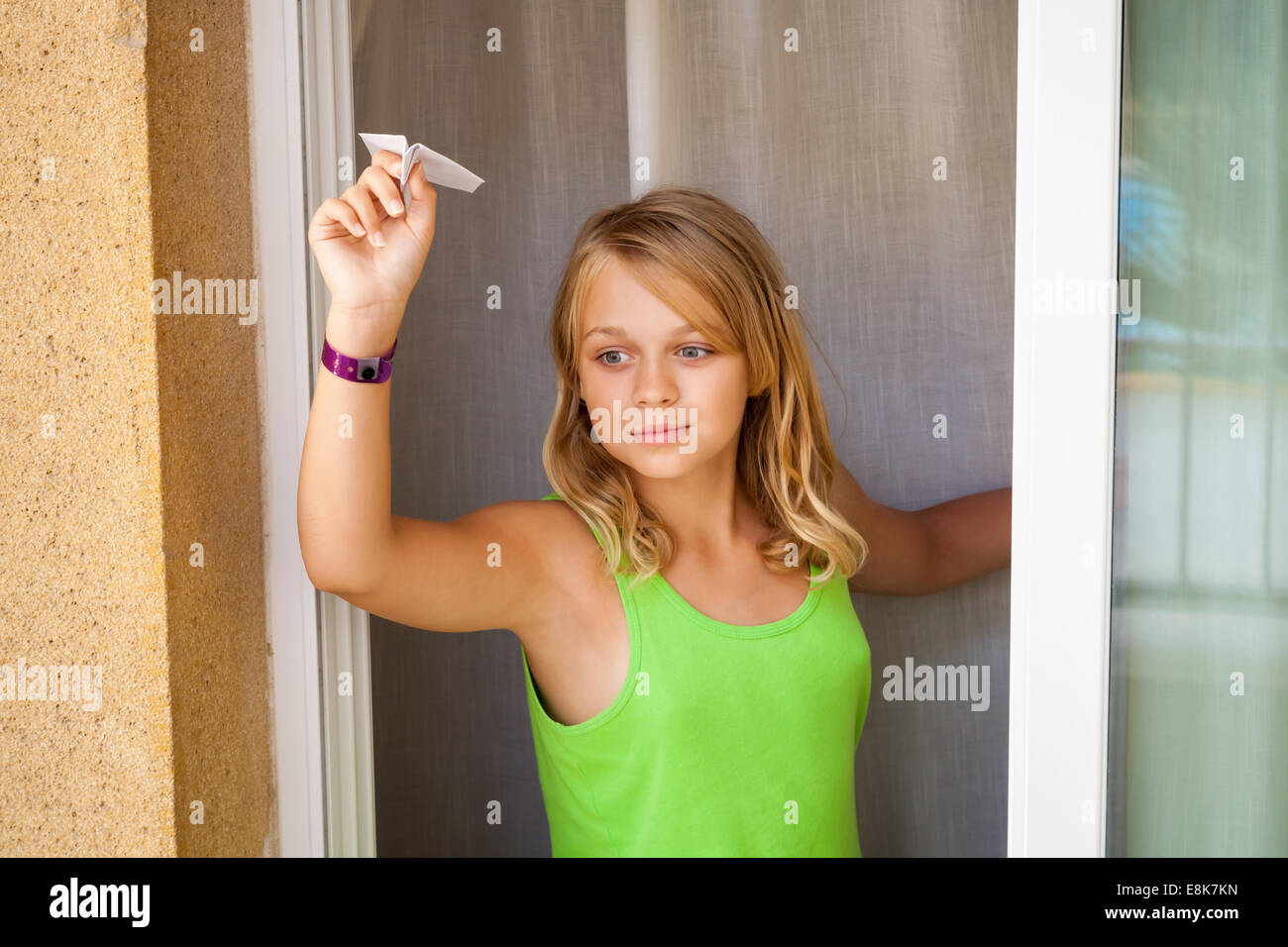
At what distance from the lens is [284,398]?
106 cm

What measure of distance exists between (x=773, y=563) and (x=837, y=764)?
0.26m

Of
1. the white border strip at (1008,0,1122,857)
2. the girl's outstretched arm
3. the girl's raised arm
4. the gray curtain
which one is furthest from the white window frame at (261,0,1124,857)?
the girl's outstretched arm

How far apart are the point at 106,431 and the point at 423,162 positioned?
0.39m

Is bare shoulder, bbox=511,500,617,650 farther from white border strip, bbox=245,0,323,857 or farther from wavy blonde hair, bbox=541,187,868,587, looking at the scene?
white border strip, bbox=245,0,323,857

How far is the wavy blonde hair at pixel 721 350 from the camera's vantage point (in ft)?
3.73

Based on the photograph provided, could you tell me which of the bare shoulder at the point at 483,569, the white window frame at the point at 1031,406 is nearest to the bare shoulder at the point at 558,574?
the bare shoulder at the point at 483,569

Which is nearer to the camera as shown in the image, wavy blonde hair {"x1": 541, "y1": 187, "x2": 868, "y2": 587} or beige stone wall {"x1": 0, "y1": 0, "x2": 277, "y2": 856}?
beige stone wall {"x1": 0, "y1": 0, "x2": 277, "y2": 856}

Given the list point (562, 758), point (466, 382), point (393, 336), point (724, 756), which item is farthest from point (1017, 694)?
point (466, 382)

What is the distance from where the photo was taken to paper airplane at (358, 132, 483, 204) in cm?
89

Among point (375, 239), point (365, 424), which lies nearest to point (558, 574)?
point (365, 424)

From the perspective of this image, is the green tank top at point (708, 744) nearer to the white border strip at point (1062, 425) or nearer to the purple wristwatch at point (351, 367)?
the white border strip at point (1062, 425)

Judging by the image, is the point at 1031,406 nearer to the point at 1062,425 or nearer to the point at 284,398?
the point at 1062,425

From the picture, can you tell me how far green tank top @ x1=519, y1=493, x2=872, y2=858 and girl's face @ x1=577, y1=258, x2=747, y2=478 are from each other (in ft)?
0.54

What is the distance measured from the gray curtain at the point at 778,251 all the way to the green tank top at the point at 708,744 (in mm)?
444
